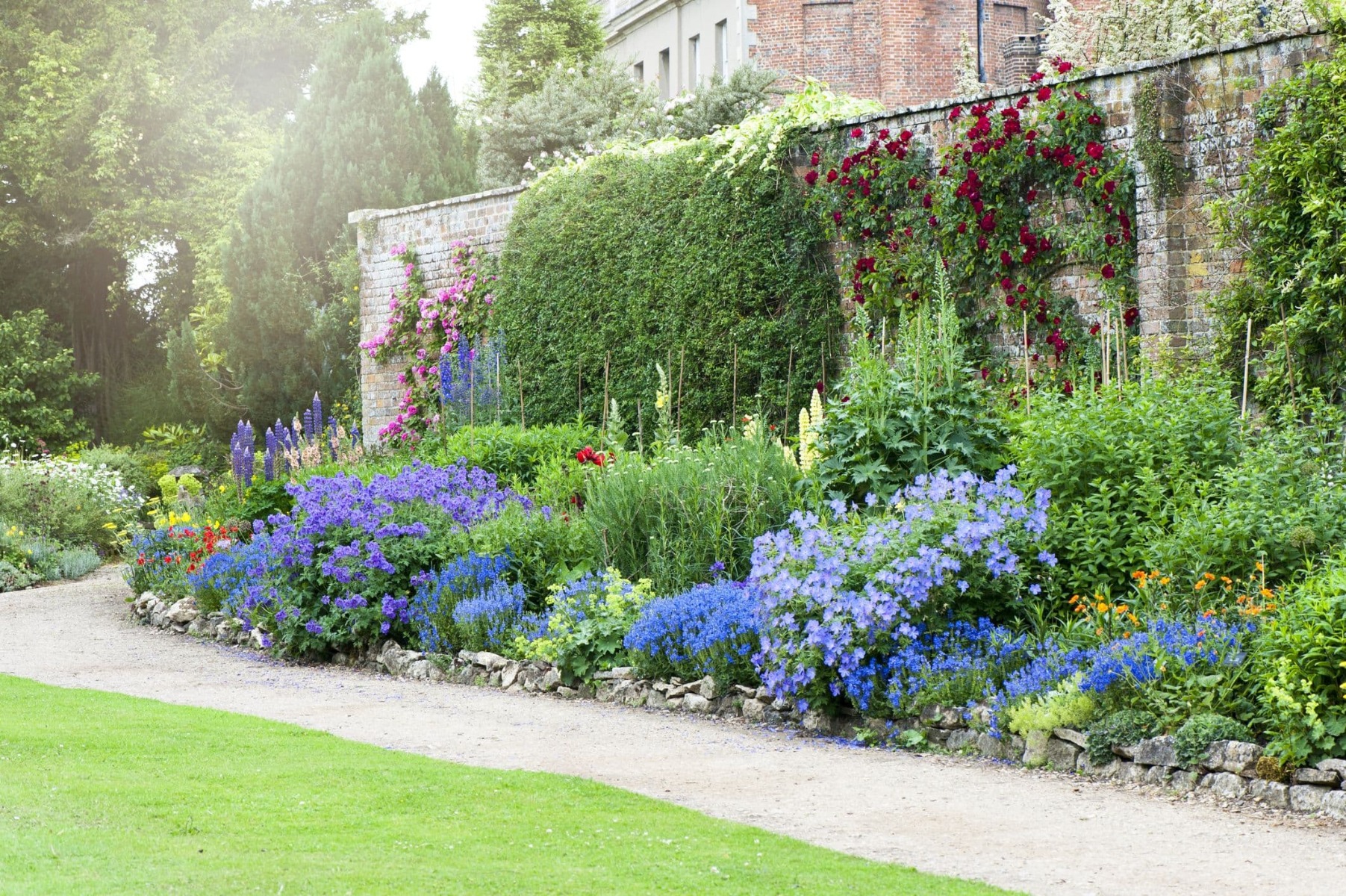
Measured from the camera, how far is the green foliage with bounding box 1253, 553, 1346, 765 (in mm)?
4781

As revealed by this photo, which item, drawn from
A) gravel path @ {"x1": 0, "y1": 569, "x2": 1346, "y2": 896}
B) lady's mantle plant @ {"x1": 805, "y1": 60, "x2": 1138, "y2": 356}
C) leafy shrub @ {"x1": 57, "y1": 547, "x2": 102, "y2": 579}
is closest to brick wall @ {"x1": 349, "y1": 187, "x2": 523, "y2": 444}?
leafy shrub @ {"x1": 57, "y1": 547, "x2": 102, "y2": 579}

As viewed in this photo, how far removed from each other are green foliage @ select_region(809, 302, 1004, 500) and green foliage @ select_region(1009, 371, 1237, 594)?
10.9 inches

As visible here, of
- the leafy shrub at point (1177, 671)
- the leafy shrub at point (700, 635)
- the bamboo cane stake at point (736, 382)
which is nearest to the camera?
the leafy shrub at point (1177, 671)

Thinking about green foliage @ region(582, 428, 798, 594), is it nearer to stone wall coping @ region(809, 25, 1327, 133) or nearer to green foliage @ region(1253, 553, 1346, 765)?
green foliage @ region(1253, 553, 1346, 765)

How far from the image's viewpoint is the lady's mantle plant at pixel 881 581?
6074 mm

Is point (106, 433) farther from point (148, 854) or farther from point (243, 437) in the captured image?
point (148, 854)

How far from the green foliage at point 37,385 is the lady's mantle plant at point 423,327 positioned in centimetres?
745

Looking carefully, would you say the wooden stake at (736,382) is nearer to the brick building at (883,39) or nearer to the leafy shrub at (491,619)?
the leafy shrub at (491,619)

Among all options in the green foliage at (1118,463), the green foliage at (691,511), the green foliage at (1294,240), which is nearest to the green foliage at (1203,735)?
the green foliage at (1118,463)

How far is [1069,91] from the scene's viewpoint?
982 centimetres

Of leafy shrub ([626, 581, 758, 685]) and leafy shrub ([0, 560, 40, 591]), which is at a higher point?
leafy shrub ([626, 581, 758, 685])

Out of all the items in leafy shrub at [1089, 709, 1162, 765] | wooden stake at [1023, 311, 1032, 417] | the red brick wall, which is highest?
the red brick wall

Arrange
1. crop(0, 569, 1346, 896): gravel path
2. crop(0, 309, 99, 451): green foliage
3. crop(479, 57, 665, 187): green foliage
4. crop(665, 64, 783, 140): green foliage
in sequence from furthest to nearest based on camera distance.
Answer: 1. crop(0, 309, 99, 451): green foliage
2. crop(479, 57, 665, 187): green foliage
3. crop(665, 64, 783, 140): green foliage
4. crop(0, 569, 1346, 896): gravel path

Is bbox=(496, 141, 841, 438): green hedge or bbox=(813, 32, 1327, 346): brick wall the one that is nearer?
bbox=(813, 32, 1327, 346): brick wall
